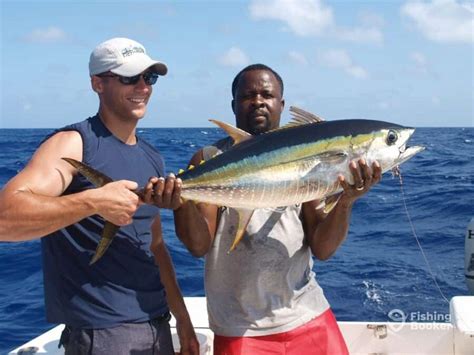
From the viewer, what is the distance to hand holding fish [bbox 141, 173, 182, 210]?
2703 millimetres

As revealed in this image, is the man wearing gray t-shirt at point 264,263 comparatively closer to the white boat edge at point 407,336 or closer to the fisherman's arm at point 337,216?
the fisherman's arm at point 337,216

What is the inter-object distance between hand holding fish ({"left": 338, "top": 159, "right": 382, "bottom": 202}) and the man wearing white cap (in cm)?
85

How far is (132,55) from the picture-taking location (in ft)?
9.54

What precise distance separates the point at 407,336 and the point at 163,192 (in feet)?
8.06

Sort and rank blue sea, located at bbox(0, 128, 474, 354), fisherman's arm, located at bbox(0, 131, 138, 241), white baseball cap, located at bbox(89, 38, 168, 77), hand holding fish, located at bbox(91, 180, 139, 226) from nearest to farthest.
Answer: fisherman's arm, located at bbox(0, 131, 138, 241) → hand holding fish, located at bbox(91, 180, 139, 226) → white baseball cap, located at bbox(89, 38, 168, 77) → blue sea, located at bbox(0, 128, 474, 354)

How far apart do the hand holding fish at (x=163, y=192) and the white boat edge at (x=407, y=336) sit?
1.65m

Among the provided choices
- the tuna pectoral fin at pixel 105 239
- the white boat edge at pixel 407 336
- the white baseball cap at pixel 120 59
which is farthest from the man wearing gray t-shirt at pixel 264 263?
the white boat edge at pixel 407 336

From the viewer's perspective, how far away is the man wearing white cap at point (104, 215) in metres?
2.47

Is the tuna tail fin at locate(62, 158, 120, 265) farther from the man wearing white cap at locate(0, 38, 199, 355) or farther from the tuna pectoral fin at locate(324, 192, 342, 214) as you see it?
the tuna pectoral fin at locate(324, 192, 342, 214)

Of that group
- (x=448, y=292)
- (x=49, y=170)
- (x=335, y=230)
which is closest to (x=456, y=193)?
(x=448, y=292)

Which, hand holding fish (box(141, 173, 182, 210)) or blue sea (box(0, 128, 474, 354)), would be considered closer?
hand holding fish (box(141, 173, 182, 210))

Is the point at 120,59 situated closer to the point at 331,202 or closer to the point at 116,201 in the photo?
the point at 116,201

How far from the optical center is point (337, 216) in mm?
3137

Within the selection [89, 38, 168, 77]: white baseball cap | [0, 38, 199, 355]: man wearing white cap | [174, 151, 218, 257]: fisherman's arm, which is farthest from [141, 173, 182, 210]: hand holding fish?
[89, 38, 168, 77]: white baseball cap
